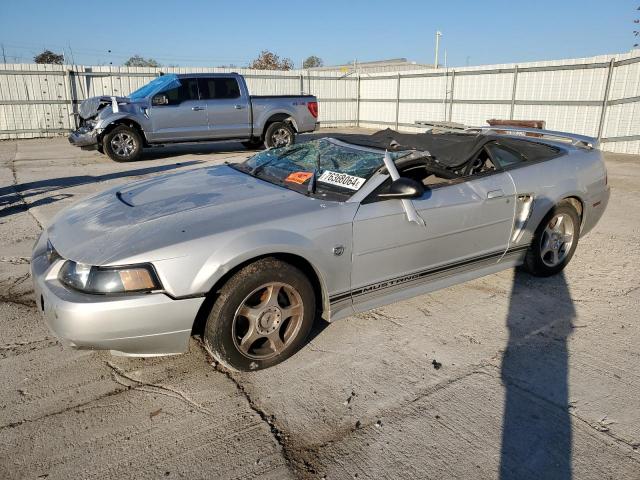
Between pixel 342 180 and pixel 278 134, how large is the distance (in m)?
9.95

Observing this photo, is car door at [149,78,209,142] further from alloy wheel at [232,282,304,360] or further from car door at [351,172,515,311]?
alloy wheel at [232,282,304,360]

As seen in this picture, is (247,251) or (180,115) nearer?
(247,251)

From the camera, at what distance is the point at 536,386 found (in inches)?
117

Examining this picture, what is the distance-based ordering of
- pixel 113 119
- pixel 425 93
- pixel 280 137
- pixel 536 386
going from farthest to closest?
pixel 425 93 < pixel 280 137 < pixel 113 119 < pixel 536 386

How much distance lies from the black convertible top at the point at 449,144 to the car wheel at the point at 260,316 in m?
1.52

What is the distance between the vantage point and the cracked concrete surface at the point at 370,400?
2365 mm

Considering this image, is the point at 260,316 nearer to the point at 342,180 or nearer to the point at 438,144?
the point at 342,180

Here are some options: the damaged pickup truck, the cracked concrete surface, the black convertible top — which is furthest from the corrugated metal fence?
the cracked concrete surface

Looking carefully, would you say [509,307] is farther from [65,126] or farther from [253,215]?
[65,126]

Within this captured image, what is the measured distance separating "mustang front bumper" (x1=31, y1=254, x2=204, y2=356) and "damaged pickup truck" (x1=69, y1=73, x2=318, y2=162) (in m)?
9.20

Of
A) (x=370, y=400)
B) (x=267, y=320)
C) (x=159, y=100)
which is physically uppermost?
(x=159, y=100)

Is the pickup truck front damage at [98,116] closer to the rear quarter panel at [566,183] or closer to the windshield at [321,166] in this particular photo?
the windshield at [321,166]

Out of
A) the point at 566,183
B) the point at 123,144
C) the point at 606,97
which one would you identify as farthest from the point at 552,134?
the point at 606,97

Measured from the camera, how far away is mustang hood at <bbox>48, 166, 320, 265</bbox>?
2.77 m
